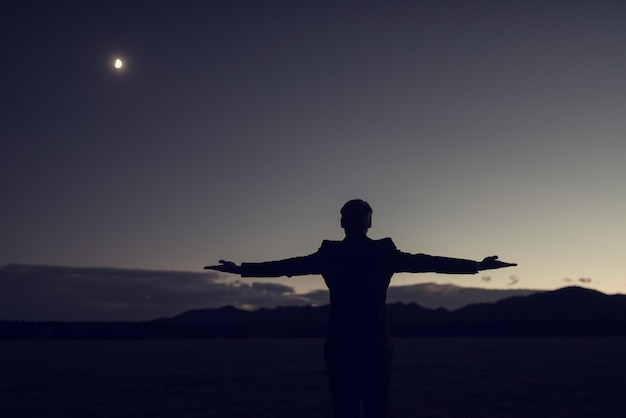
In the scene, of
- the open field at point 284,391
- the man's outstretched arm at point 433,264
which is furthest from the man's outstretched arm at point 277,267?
the open field at point 284,391

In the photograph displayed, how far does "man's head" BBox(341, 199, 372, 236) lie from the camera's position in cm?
476

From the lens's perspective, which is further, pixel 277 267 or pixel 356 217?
pixel 277 267

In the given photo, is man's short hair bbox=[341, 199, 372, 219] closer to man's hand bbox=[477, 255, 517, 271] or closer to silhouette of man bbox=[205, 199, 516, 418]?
silhouette of man bbox=[205, 199, 516, 418]

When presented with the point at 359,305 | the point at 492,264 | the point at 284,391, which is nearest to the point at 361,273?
the point at 359,305

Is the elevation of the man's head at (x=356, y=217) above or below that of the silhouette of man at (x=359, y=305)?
above

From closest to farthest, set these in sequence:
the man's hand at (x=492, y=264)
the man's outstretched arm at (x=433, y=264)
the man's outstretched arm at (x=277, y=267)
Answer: the man's outstretched arm at (x=433, y=264) → the man's outstretched arm at (x=277, y=267) → the man's hand at (x=492, y=264)

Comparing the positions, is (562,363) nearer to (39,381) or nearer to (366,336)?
(39,381)

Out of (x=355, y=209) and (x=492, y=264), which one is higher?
(x=355, y=209)

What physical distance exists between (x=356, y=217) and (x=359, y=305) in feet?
2.27

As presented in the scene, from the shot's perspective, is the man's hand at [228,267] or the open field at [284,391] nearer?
the man's hand at [228,267]

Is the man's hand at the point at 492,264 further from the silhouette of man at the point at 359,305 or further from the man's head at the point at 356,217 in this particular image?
the man's head at the point at 356,217

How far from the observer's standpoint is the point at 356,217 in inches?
187

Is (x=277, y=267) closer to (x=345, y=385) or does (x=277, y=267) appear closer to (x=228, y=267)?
(x=228, y=267)

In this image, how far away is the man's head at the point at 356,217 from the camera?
4.76 meters
